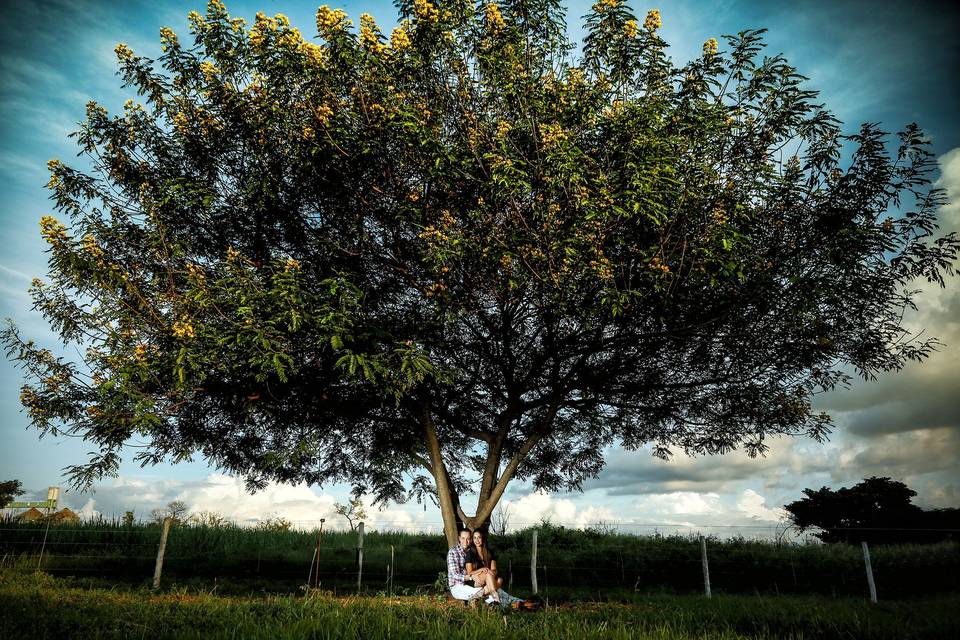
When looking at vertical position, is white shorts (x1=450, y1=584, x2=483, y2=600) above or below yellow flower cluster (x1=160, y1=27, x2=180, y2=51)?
below

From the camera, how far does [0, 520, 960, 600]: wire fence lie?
1753 centimetres

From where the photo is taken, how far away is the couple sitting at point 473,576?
10.5 meters

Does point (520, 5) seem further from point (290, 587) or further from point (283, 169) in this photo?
point (290, 587)

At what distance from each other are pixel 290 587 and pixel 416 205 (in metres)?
11.8

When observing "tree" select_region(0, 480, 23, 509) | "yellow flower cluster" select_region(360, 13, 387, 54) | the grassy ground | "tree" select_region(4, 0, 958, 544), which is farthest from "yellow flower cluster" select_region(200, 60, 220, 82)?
"tree" select_region(0, 480, 23, 509)

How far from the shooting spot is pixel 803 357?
1327 cm

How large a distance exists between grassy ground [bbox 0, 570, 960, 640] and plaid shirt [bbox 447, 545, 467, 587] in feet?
9.49

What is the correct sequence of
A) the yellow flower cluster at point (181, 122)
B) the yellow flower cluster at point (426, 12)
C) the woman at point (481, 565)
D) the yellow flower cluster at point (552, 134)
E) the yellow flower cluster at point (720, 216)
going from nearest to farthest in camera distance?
the yellow flower cluster at point (552, 134) → the yellow flower cluster at point (720, 216) → the yellow flower cluster at point (426, 12) → the woman at point (481, 565) → the yellow flower cluster at point (181, 122)

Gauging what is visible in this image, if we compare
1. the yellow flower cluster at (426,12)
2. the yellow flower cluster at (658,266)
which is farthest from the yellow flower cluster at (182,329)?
the yellow flower cluster at (658,266)

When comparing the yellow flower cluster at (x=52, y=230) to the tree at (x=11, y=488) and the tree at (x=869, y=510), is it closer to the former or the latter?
the tree at (x=869, y=510)

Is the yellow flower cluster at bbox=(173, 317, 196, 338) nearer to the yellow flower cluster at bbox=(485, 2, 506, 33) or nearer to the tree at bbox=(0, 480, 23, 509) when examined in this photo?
the yellow flower cluster at bbox=(485, 2, 506, 33)

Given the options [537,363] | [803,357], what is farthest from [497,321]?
[803,357]

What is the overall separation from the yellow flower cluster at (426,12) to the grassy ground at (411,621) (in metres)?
9.23

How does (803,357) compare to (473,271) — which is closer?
(473,271)
